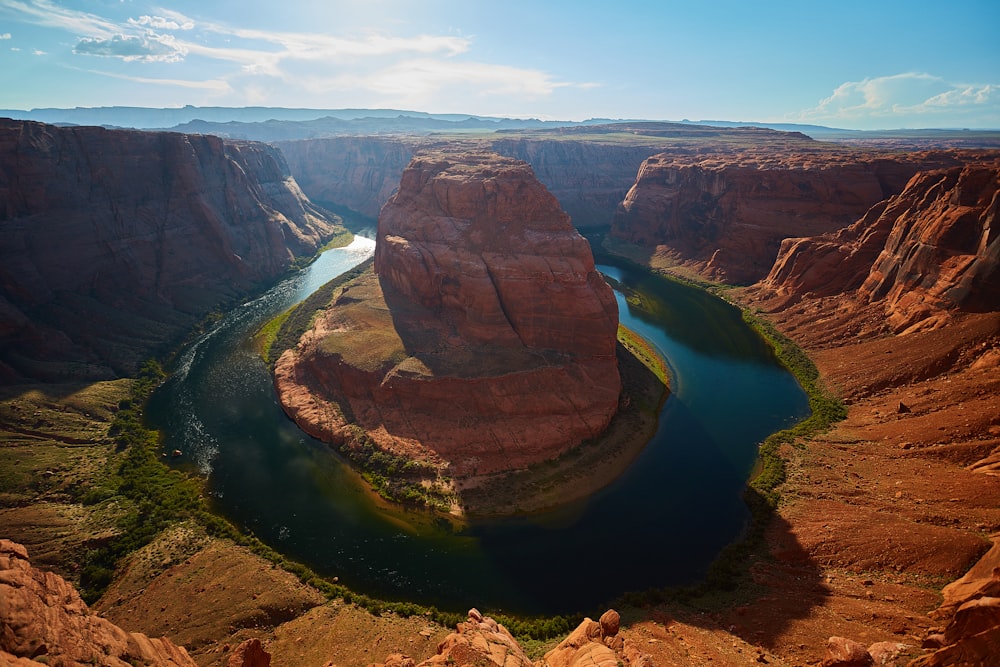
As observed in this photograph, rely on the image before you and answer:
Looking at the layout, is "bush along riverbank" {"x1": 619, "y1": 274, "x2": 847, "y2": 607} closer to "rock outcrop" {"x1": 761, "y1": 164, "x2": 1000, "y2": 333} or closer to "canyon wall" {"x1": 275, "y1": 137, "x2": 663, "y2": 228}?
"rock outcrop" {"x1": 761, "y1": 164, "x2": 1000, "y2": 333}

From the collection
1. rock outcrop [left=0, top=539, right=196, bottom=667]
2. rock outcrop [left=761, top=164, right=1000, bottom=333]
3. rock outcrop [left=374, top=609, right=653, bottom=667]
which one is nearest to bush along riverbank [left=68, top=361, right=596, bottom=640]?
rock outcrop [left=374, top=609, right=653, bottom=667]

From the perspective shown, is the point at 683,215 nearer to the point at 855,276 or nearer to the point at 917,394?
the point at 855,276

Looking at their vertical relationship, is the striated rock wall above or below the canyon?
above

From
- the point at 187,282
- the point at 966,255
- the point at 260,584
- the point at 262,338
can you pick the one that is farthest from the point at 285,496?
→ the point at 966,255

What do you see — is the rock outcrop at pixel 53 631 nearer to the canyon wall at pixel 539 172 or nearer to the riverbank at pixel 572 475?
the riverbank at pixel 572 475

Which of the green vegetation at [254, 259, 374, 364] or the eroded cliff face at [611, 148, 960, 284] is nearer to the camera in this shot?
the green vegetation at [254, 259, 374, 364]

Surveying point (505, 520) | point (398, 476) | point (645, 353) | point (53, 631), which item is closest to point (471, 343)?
point (398, 476)

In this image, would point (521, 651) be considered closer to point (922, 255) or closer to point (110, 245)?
point (922, 255)

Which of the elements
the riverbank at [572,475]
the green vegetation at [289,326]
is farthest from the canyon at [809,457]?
the green vegetation at [289,326]
